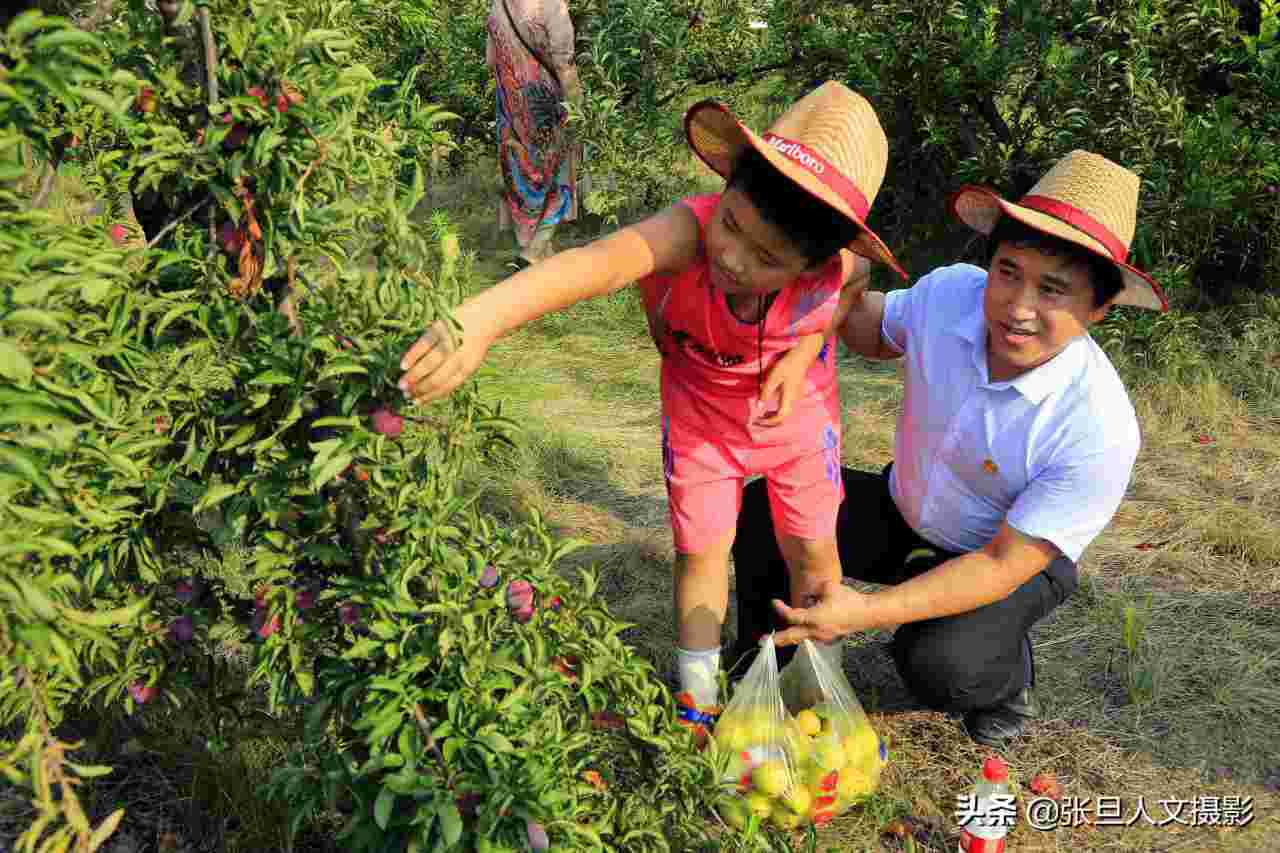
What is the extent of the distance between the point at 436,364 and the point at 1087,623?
2503 mm

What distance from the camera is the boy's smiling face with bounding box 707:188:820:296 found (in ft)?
6.57

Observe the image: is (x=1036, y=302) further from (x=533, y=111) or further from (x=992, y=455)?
(x=533, y=111)

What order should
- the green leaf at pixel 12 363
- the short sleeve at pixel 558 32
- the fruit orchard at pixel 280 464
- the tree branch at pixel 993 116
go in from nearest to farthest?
the green leaf at pixel 12 363, the fruit orchard at pixel 280 464, the tree branch at pixel 993 116, the short sleeve at pixel 558 32

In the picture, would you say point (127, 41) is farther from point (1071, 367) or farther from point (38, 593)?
point (1071, 367)

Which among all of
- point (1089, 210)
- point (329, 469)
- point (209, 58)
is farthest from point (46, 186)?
point (1089, 210)

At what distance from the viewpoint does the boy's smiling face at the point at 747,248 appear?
200 cm

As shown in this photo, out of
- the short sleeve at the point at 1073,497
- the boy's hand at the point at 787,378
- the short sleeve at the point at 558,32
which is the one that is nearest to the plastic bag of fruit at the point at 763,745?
the boy's hand at the point at 787,378

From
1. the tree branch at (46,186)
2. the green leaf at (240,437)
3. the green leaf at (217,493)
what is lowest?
the green leaf at (217,493)

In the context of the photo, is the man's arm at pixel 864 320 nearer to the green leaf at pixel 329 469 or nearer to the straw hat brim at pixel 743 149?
the straw hat brim at pixel 743 149

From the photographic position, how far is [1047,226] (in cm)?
211

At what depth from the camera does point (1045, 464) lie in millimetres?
2332

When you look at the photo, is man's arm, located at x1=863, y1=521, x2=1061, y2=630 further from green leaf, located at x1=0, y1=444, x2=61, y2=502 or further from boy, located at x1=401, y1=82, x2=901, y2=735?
green leaf, located at x1=0, y1=444, x2=61, y2=502

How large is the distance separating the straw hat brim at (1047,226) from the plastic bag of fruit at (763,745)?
3.24ft

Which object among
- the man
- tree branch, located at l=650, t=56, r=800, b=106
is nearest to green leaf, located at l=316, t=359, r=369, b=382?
the man
